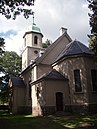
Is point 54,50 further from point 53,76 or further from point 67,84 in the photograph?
point 67,84

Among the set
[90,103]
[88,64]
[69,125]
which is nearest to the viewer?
[69,125]

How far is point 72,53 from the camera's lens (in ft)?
81.6

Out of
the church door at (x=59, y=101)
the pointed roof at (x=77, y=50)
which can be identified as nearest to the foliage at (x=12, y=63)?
the pointed roof at (x=77, y=50)

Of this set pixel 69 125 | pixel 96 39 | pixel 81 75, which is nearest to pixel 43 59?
pixel 81 75

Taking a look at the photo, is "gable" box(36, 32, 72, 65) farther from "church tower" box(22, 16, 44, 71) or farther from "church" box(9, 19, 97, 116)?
"church tower" box(22, 16, 44, 71)

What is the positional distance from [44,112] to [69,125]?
26.7 ft

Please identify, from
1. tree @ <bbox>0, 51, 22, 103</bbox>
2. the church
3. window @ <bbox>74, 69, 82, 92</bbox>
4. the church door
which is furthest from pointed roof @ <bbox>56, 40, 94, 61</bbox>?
tree @ <bbox>0, 51, 22, 103</bbox>

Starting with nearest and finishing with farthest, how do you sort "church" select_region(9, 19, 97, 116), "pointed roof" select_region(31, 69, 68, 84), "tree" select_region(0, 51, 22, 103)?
"church" select_region(9, 19, 97, 116) → "pointed roof" select_region(31, 69, 68, 84) → "tree" select_region(0, 51, 22, 103)

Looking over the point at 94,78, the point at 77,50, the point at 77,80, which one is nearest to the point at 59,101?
the point at 77,80

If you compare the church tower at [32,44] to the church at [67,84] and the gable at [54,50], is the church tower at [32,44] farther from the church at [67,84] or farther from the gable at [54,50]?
the church at [67,84]

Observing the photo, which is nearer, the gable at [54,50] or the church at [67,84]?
the church at [67,84]

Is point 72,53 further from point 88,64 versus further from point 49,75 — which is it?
point 49,75

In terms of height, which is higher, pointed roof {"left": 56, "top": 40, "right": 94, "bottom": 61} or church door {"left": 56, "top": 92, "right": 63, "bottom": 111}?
pointed roof {"left": 56, "top": 40, "right": 94, "bottom": 61}

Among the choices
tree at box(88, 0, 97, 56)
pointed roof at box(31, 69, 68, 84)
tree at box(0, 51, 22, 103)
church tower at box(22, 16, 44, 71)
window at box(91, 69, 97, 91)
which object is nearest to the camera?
tree at box(88, 0, 97, 56)
